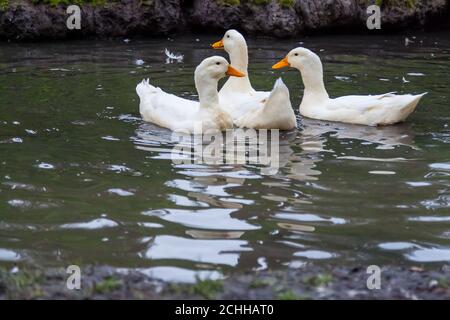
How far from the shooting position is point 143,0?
16047mm

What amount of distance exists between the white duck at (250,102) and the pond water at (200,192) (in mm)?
265

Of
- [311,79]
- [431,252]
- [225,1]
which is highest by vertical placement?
[225,1]

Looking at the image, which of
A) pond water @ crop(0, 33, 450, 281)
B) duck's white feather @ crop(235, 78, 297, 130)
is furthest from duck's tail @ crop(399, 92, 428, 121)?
duck's white feather @ crop(235, 78, 297, 130)

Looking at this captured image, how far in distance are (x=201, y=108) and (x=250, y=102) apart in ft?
2.60

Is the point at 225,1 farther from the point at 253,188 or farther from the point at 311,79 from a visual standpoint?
the point at 253,188

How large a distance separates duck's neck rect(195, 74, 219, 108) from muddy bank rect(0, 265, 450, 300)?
4.36m

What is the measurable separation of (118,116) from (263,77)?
344 centimetres

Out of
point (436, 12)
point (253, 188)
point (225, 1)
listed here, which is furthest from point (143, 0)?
point (253, 188)

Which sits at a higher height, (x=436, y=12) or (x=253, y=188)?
(x=436, y=12)

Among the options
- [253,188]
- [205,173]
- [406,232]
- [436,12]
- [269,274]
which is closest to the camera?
[269,274]

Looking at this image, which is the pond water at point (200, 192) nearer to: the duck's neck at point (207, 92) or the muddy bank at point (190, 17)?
the duck's neck at point (207, 92)

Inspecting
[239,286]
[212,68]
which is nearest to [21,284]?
[239,286]

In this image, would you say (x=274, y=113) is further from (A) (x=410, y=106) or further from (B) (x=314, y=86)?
(A) (x=410, y=106)

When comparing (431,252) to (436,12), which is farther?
(436,12)
